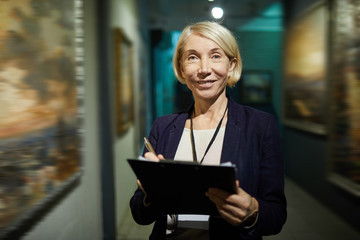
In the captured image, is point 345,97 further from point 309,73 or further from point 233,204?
point 233,204

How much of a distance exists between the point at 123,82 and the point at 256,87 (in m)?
1.79

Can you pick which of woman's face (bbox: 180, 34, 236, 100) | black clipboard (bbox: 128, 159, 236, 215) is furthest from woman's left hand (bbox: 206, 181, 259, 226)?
woman's face (bbox: 180, 34, 236, 100)

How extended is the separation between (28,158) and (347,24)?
2991mm

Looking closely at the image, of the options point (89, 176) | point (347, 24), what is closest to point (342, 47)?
point (347, 24)

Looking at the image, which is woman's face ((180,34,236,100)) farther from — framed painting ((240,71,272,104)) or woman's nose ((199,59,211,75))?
framed painting ((240,71,272,104))

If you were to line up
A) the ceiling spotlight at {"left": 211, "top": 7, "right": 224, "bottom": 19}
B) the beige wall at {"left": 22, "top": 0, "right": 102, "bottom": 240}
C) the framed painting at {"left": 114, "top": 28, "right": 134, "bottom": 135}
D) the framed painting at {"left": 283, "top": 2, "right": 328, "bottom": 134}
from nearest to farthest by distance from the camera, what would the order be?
the ceiling spotlight at {"left": 211, "top": 7, "right": 224, "bottom": 19} < the beige wall at {"left": 22, "top": 0, "right": 102, "bottom": 240} < the framed painting at {"left": 114, "top": 28, "right": 134, "bottom": 135} < the framed painting at {"left": 283, "top": 2, "right": 328, "bottom": 134}

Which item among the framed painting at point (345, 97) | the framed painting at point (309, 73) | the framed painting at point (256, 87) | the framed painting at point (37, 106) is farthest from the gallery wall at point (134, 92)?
the framed painting at point (345, 97)

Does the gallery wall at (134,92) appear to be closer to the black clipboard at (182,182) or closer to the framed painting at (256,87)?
the framed painting at (256,87)

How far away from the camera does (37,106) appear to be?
5.33 feet

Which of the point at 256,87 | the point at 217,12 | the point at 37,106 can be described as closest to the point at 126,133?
the point at 37,106

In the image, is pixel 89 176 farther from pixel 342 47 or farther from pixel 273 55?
pixel 342 47

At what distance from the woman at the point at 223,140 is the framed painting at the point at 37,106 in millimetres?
653

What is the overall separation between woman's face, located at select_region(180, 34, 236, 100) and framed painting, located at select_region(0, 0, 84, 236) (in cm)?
84

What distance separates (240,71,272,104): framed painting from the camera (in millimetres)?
1848
